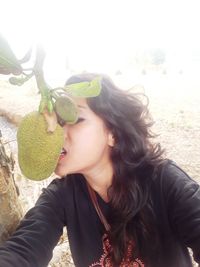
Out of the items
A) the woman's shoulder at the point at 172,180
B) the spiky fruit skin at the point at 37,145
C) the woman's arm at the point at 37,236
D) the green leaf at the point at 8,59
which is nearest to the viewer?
the green leaf at the point at 8,59

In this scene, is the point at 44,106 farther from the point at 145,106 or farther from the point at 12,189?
the point at 145,106

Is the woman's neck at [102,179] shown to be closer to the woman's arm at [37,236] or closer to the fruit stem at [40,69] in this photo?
the woman's arm at [37,236]

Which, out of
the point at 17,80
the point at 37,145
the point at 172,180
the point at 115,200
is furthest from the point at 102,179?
the point at 17,80

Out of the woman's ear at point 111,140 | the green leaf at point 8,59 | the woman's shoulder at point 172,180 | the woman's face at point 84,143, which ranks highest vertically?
the green leaf at point 8,59

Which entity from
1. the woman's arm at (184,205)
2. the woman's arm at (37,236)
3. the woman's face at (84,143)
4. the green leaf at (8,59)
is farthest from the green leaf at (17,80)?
the woman's arm at (184,205)

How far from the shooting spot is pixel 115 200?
860mm

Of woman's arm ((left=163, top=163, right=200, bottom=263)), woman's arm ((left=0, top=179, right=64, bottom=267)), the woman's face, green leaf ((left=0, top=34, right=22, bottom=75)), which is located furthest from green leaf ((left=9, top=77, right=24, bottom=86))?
woman's arm ((left=163, top=163, right=200, bottom=263))

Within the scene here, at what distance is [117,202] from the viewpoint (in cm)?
86

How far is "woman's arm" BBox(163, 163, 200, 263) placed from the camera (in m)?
0.72

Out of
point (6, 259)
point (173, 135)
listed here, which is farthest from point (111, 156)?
point (173, 135)

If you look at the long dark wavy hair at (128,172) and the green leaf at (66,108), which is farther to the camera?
the long dark wavy hair at (128,172)

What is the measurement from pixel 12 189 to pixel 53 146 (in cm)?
34

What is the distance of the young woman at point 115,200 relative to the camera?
2.46 feet

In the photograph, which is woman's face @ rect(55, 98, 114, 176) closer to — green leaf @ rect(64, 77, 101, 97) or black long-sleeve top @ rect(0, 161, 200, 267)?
black long-sleeve top @ rect(0, 161, 200, 267)
